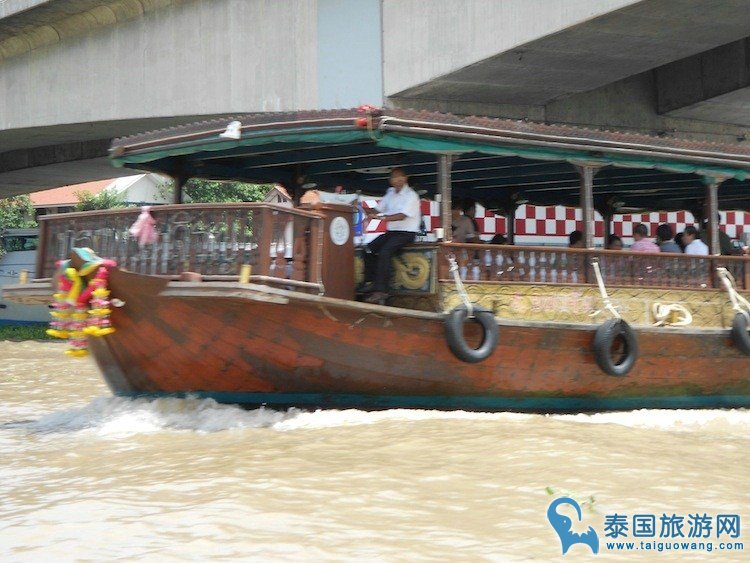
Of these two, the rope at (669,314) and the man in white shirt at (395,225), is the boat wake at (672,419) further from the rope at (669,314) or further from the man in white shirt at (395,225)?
the man in white shirt at (395,225)

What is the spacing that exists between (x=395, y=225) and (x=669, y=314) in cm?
245

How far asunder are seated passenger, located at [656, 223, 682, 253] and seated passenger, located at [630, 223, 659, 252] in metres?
0.24

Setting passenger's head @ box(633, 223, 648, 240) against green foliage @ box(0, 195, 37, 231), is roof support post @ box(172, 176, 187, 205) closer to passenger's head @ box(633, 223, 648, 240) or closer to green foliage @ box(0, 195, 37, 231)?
passenger's head @ box(633, 223, 648, 240)

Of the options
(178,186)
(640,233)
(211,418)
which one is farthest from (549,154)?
(211,418)

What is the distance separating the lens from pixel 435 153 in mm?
7176

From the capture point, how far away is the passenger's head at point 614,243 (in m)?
9.42

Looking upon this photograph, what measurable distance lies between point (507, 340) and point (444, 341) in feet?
1.64

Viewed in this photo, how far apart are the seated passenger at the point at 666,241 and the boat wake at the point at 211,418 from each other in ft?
6.06

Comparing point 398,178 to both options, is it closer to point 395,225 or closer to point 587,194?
point 395,225

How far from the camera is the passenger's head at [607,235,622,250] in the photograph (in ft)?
30.9

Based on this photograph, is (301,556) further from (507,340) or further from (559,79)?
(559,79)

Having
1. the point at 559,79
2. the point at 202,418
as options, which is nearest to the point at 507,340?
the point at 202,418

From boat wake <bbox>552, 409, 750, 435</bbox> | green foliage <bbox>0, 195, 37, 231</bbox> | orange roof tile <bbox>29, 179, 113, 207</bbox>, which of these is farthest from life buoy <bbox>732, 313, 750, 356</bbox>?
orange roof tile <bbox>29, 179, 113, 207</bbox>

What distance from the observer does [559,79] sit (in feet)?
43.4
